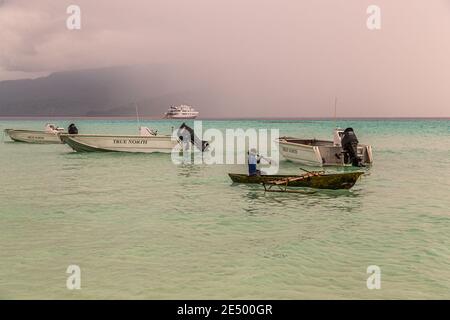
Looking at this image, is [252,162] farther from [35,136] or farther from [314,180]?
[35,136]

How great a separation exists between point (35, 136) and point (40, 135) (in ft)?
3.76

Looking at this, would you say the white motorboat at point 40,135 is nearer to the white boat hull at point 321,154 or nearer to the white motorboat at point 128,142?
the white motorboat at point 128,142

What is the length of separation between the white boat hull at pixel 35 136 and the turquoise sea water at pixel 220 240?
25985mm

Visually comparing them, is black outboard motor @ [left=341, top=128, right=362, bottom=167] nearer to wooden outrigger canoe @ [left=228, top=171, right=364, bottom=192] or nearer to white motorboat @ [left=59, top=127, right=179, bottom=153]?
wooden outrigger canoe @ [left=228, top=171, right=364, bottom=192]

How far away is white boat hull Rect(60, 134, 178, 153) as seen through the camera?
107 ft

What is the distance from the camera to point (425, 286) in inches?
310

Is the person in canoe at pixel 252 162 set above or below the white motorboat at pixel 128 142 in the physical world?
below

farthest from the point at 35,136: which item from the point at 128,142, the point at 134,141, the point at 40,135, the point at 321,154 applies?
the point at 321,154

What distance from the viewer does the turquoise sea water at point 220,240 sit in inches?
310

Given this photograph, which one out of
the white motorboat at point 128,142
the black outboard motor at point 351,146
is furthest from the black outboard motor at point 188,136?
the black outboard motor at point 351,146

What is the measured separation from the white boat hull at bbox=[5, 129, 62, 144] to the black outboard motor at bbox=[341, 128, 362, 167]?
3147cm

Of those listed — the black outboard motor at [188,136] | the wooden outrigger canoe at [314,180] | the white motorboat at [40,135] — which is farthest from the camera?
the white motorboat at [40,135]

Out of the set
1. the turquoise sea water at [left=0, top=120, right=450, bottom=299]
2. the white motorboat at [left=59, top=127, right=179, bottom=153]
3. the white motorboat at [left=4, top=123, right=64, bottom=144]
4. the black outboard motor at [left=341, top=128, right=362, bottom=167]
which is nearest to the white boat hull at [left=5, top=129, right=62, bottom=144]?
the white motorboat at [left=4, top=123, right=64, bottom=144]
